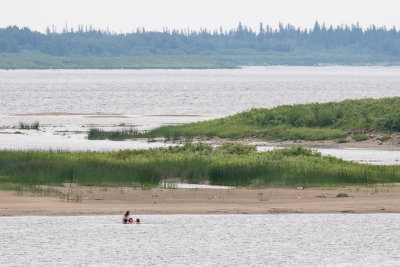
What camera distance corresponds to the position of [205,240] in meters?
24.6

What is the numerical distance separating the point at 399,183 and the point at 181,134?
85.9ft

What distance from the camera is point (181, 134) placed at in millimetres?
57812

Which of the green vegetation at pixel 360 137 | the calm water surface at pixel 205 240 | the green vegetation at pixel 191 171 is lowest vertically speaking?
the calm water surface at pixel 205 240

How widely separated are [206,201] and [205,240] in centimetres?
489

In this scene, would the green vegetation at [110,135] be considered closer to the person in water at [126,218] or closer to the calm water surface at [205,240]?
the calm water surface at [205,240]

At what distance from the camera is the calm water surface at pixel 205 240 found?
72.4ft

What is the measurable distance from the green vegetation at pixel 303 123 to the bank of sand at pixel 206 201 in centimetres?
2309

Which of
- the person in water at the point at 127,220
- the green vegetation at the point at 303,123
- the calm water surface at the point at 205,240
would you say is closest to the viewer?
the calm water surface at the point at 205,240

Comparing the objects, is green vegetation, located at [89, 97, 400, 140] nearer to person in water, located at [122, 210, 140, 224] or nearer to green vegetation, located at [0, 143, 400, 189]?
green vegetation, located at [0, 143, 400, 189]

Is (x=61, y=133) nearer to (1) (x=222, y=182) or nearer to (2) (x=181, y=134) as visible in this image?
(2) (x=181, y=134)

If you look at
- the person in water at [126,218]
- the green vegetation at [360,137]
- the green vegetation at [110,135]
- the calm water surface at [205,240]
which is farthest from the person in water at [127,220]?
the green vegetation at [110,135]

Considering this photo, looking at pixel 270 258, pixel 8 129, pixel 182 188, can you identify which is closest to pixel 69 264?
pixel 270 258

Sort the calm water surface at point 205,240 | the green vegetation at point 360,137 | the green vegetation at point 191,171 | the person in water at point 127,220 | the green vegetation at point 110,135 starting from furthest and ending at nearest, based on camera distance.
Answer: the green vegetation at point 110,135, the green vegetation at point 360,137, the green vegetation at point 191,171, the person in water at point 127,220, the calm water surface at point 205,240

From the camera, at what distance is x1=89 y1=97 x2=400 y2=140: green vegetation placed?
5488cm
